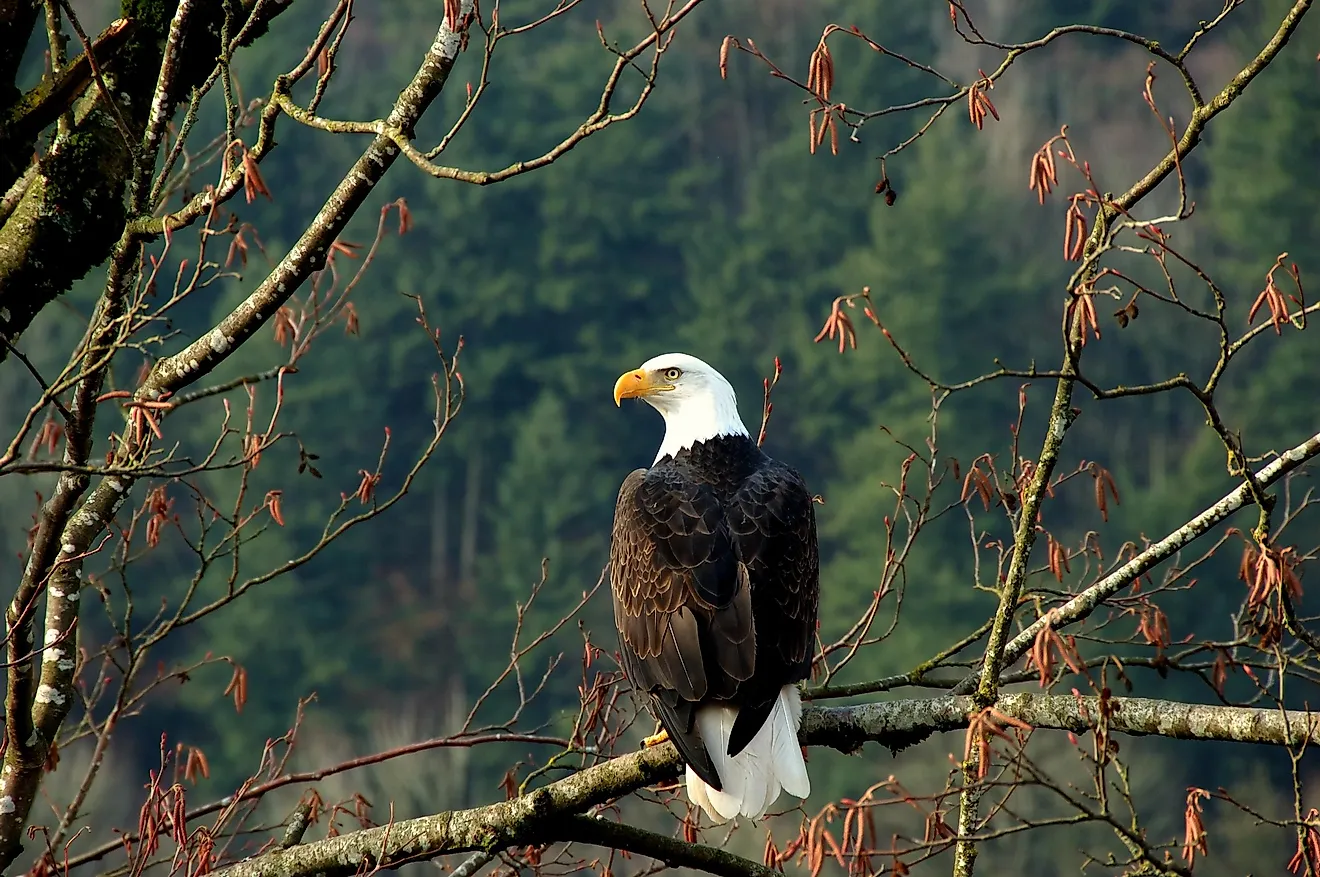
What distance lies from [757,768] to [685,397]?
5.92 feet

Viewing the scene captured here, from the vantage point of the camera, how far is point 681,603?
15.2ft

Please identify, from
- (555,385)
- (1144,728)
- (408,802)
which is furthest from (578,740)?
(555,385)

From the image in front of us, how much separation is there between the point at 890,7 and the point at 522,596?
2088 centimetres

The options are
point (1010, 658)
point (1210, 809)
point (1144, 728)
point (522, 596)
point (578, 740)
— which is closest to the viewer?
point (1144, 728)

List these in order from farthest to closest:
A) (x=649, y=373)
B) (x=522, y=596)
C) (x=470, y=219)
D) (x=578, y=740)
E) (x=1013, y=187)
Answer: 1. (x=1013, y=187)
2. (x=470, y=219)
3. (x=522, y=596)
4. (x=649, y=373)
5. (x=578, y=740)

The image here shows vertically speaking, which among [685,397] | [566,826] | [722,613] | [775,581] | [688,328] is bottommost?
[566,826]

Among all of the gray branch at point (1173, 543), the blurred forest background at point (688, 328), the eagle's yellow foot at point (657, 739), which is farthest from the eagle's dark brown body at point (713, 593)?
the blurred forest background at point (688, 328)

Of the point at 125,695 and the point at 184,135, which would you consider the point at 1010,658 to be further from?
the point at 125,695

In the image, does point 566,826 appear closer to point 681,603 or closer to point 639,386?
point 681,603

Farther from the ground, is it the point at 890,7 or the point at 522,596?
the point at 890,7

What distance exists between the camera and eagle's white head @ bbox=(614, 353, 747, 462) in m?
5.59

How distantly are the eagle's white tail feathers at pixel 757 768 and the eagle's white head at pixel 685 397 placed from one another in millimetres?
1351

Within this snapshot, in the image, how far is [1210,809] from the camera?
3133 centimetres

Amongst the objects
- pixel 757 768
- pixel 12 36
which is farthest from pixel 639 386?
pixel 12 36
